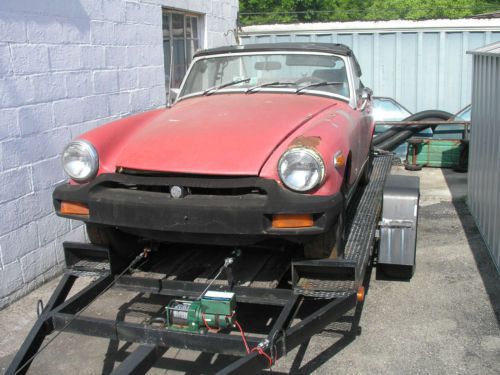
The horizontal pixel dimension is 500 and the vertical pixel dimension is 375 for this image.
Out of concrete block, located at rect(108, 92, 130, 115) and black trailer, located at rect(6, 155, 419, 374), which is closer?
black trailer, located at rect(6, 155, 419, 374)

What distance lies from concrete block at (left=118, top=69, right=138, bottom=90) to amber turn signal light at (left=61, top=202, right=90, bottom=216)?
2831 mm

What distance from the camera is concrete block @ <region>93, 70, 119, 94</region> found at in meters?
5.93

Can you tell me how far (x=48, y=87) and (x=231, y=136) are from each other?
230 centimetres

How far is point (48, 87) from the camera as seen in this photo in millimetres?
5191

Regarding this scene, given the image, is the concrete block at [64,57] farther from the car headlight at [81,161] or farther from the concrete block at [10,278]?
the concrete block at [10,278]

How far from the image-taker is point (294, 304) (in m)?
3.38

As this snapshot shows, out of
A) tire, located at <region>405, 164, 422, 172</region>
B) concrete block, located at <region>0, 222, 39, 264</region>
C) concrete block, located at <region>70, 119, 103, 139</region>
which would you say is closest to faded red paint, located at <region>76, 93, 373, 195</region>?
concrete block, located at <region>70, 119, 103, 139</region>

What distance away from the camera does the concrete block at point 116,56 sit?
6.11m

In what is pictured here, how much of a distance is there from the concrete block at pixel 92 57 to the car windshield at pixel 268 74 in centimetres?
107

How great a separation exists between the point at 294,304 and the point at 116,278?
1270 millimetres

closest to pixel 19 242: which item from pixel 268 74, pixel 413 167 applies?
pixel 268 74

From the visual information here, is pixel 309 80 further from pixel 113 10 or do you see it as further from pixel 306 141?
pixel 113 10

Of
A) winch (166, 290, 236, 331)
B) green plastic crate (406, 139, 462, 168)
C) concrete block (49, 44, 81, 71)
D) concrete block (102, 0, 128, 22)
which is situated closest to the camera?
winch (166, 290, 236, 331)

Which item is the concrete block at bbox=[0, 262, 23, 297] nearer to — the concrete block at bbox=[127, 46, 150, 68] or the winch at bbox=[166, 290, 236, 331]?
the winch at bbox=[166, 290, 236, 331]
